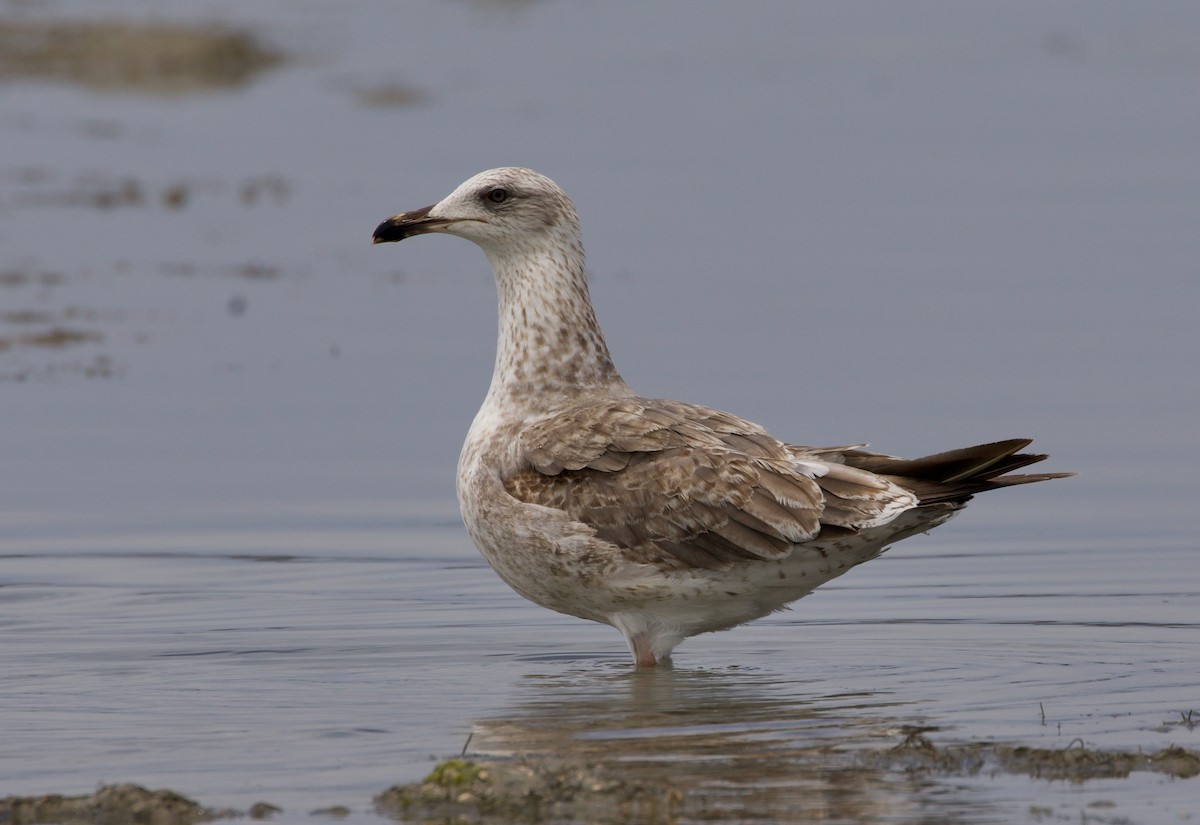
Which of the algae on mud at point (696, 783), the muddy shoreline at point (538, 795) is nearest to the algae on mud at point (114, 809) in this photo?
the muddy shoreline at point (538, 795)

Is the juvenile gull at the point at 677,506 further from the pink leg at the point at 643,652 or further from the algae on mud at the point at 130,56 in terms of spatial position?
the algae on mud at the point at 130,56

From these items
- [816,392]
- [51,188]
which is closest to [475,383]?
[816,392]

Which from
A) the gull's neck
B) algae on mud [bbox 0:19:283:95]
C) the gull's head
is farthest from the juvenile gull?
algae on mud [bbox 0:19:283:95]

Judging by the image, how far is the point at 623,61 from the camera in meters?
34.8

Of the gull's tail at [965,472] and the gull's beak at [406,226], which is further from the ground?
the gull's beak at [406,226]

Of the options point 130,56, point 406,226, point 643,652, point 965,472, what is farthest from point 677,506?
point 130,56

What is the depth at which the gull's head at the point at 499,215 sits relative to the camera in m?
9.71

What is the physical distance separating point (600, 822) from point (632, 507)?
7.57 ft

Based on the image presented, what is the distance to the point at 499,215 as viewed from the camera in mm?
9742

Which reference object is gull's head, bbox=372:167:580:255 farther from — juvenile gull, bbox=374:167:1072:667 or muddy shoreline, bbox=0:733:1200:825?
muddy shoreline, bbox=0:733:1200:825

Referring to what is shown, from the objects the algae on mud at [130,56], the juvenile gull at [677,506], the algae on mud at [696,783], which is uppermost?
the algae on mud at [130,56]

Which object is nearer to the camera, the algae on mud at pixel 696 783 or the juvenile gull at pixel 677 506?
the algae on mud at pixel 696 783

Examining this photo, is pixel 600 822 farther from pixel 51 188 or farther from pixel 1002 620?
pixel 51 188

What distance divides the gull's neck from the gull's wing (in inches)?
19.0
